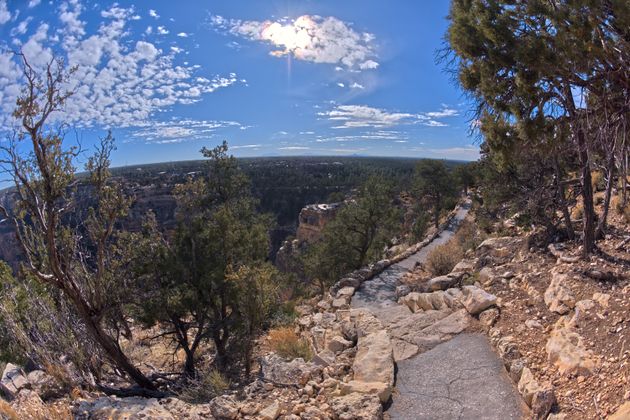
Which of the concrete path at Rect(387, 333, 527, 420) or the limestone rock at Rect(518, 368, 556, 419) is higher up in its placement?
the limestone rock at Rect(518, 368, 556, 419)

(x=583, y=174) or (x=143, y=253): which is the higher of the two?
(x=583, y=174)

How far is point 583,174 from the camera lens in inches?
281

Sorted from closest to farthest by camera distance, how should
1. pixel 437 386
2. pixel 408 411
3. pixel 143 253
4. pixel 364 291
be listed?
pixel 408 411
pixel 437 386
pixel 143 253
pixel 364 291

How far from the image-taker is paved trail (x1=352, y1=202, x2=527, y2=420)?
4.70m

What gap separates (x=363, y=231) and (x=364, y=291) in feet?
20.4

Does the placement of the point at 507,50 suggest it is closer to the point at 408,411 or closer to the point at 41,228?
the point at 408,411

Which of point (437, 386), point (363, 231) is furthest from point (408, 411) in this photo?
point (363, 231)

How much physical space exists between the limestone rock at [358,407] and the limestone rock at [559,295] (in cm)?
313

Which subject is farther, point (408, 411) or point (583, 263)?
point (583, 263)

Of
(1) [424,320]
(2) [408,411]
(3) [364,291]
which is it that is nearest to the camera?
(2) [408,411]

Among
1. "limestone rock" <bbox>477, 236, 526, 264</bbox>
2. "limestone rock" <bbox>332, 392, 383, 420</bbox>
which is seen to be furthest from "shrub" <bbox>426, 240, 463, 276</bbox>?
"limestone rock" <bbox>332, 392, 383, 420</bbox>

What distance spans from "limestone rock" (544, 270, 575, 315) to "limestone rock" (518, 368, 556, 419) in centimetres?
148

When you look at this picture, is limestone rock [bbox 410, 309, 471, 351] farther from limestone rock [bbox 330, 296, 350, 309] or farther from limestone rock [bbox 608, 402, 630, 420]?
limestone rock [bbox 330, 296, 350, 309]

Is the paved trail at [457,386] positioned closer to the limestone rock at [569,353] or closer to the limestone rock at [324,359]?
the limestone rock at [569,353]
